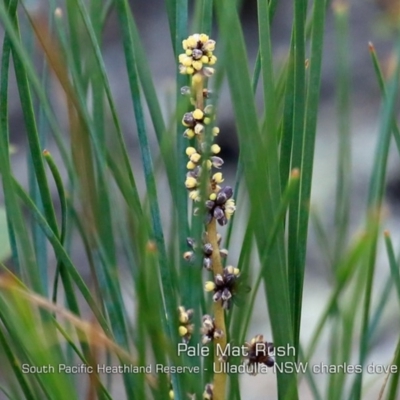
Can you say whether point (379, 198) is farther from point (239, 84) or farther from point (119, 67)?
point (119, 67)

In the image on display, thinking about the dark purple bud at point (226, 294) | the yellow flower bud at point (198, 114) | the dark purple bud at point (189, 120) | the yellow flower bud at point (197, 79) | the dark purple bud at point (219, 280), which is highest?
the yellow flower bud at point (197, 79)

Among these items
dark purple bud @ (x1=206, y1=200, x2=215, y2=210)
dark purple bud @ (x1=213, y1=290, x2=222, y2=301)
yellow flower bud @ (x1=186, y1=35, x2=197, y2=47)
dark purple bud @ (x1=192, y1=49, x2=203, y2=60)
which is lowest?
dark purple bud @ (x1=213, y1=290, x2=222, y2=301)

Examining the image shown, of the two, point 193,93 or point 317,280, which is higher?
point 193,93

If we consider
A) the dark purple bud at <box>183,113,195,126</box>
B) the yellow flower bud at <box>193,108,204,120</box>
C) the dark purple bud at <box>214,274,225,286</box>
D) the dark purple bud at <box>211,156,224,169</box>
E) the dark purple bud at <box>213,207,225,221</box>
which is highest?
the yellow flower bud at <box>193,108,204,120</box>

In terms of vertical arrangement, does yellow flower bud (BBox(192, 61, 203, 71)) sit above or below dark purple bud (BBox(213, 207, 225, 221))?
above

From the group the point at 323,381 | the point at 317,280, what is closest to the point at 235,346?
the point at 323,381
